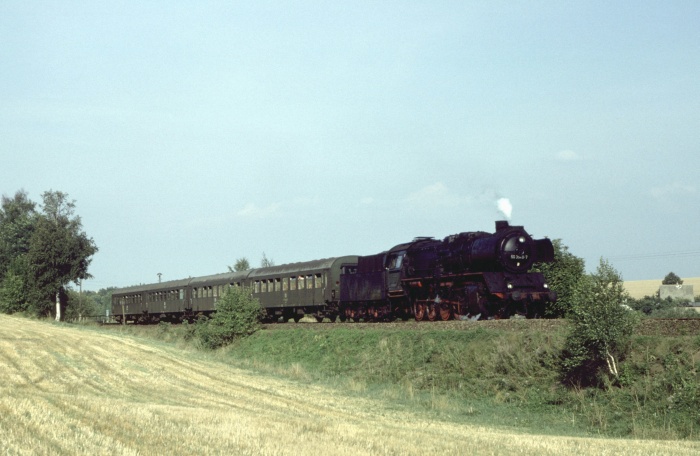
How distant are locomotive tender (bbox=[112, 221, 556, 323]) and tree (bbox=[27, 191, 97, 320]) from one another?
2965 centimetres

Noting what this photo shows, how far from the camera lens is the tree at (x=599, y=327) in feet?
67.8

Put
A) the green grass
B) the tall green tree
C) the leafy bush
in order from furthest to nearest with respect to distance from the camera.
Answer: the tall green tree → the leafy bush → the green grass

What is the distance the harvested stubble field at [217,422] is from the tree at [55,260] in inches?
1890

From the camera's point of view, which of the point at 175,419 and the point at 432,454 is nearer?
the point at 432,454

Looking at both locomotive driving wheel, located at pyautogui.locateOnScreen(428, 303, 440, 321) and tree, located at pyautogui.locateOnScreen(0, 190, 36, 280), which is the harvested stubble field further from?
tree, located at pyautogui.locateOnScreen(0, 190, 36, 280)

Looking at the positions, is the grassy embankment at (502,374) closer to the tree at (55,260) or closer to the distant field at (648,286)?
the tree at (55,260)

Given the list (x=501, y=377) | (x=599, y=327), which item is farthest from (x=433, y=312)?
(x=599, y=327)

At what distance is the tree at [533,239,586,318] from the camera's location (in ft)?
115

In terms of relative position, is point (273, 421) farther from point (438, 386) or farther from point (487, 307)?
point (487, 307)

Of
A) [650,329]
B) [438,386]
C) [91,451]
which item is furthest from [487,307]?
[91,451]

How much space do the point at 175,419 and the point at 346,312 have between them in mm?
24533

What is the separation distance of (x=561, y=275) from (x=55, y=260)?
55604 millimetres

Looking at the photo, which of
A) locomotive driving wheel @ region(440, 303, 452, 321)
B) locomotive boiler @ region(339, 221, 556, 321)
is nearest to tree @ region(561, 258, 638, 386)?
locomotive boiler @ region(339, 221, 556, 321)

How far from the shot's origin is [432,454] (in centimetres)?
1362
